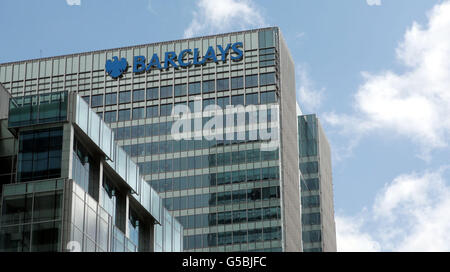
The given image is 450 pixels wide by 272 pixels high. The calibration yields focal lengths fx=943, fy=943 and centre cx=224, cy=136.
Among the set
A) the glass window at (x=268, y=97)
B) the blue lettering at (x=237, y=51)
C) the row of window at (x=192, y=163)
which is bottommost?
the row of window at (x=192, y=163)

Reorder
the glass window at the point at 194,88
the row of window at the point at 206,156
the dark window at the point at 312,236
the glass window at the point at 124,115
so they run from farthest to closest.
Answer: the dark window at the point at 312,236 < the glass window at the point at 124,115 < the glass window at the point at 194,88 < the row of window at the point at 206,156

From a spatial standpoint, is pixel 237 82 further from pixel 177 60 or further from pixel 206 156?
pixel 206 156

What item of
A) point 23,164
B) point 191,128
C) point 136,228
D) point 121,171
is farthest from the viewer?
point 191,128

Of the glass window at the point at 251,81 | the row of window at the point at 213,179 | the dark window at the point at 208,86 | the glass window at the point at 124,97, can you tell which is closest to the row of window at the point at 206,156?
the row of window at the point at 213,179

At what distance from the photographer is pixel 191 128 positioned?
164250mm

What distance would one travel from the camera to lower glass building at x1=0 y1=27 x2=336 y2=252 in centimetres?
15600

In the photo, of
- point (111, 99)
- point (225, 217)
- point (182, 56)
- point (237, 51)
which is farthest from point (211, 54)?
point (225, 217)

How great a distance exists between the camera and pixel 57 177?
62.6m

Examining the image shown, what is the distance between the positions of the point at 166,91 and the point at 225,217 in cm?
2689

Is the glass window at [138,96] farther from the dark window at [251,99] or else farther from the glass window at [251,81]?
the dark window at [251,99]

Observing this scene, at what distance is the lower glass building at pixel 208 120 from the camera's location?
156 metres
